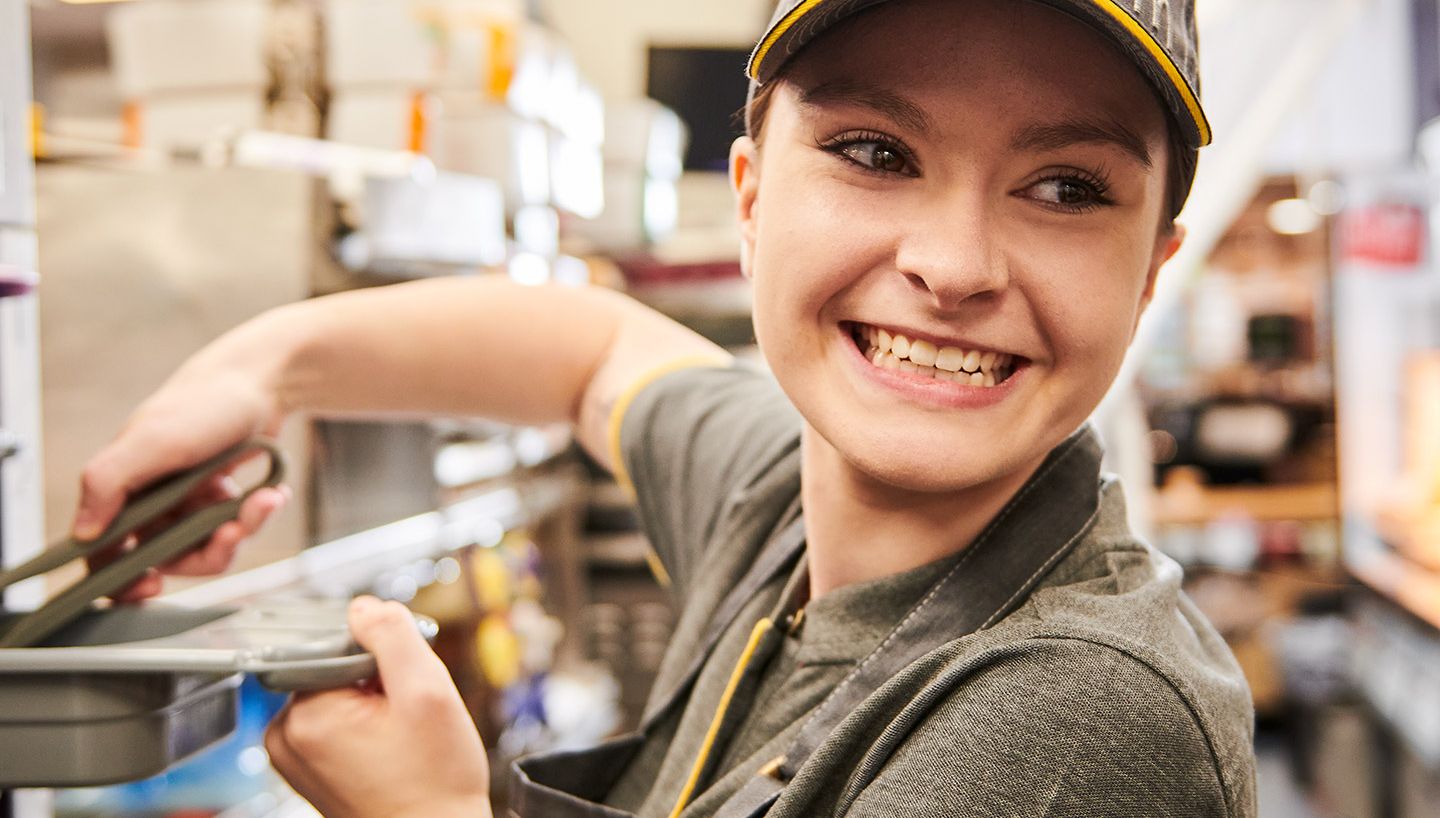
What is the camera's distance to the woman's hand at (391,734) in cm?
82

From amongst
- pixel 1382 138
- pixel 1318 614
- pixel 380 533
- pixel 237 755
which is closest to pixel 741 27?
pixel 1382 138

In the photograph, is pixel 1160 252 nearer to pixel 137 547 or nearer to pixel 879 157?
pixel 879 157

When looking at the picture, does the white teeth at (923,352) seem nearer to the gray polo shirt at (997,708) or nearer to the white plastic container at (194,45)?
the gray polo shirt at (997,708)

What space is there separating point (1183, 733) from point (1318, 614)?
5.70m

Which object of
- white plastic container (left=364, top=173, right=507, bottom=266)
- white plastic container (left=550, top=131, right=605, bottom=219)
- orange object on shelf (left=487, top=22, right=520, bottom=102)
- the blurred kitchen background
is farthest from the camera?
white plastic container (left=550, top=131, right=605, bottom=219)

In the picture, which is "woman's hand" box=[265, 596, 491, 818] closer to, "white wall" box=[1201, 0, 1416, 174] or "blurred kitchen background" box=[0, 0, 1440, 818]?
"blurred kitchen background" box=[0, 0, 1440, 818]

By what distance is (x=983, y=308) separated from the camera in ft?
2.71

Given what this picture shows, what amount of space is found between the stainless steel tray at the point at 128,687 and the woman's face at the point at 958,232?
39 centimetres

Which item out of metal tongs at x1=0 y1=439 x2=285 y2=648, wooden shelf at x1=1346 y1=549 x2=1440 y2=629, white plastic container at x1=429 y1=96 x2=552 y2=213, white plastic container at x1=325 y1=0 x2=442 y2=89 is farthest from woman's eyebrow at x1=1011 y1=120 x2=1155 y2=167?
wooden shelf at x1=1346 y1=549 x2=1440 y2=629

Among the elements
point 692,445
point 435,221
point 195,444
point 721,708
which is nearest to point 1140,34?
point 721,708

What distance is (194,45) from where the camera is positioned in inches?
97.3

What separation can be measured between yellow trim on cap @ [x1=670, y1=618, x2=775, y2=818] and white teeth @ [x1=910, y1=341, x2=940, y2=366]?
27cm

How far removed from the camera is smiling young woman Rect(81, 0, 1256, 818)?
72 centimetres

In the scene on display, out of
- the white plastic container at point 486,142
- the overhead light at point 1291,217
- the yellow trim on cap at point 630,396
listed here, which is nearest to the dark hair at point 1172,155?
the yellow trim on cap at point 630,396
